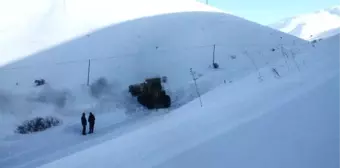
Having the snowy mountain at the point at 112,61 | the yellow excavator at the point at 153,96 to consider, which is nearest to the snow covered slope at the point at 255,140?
the snowy mountain at the point at 112,61

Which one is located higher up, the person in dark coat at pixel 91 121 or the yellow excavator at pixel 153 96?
the yellow excavator at pixel 153 96

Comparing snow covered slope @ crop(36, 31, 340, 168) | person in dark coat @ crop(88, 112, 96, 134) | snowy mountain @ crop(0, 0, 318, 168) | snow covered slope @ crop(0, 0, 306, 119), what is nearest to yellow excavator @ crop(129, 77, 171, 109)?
snowy mountain @ crop(0, 0, 318, 168)

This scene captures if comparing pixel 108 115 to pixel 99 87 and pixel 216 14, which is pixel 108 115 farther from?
pixel 216 14

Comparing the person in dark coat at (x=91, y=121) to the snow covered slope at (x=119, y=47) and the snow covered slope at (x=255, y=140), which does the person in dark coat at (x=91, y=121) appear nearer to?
the snow covered slope at (x=119, y=47)

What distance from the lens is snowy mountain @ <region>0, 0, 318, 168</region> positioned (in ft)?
51.7

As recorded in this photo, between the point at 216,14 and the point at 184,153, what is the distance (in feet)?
107

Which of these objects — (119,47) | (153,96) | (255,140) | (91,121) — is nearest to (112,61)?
(119,47)

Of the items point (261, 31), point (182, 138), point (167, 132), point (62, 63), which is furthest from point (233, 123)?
point (261, 31)

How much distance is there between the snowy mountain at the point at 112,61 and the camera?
15.8 metres

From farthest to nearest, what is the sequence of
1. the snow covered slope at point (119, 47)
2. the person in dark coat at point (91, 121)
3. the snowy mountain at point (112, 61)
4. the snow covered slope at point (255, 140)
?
the snow covered slope at point (119, 47) → the person in dark coat at point (91, 121) → the snowy mountain at point (112, 61) → the snow covered slope at point (255, 140)

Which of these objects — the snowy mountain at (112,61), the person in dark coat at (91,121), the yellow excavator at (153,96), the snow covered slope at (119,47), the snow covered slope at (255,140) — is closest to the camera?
the snow covered slope at (255,140)

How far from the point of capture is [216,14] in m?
37.1

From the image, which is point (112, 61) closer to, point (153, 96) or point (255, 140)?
point (153, 96)

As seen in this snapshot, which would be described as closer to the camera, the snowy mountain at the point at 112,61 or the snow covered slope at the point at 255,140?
the snow covered slope at the point at 255,140
